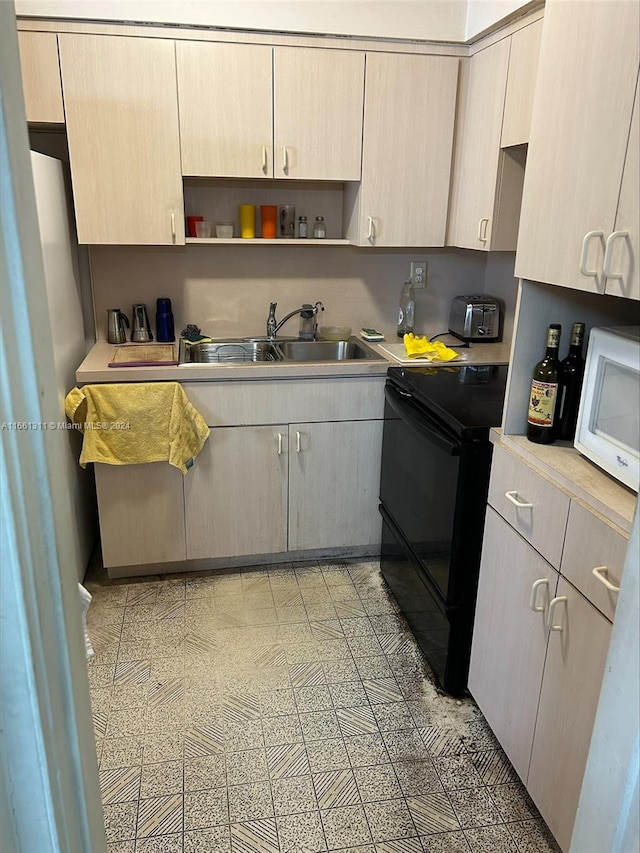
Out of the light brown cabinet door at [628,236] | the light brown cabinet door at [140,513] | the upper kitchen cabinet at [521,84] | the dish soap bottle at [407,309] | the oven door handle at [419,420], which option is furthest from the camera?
the dish soap bottle at [407,309]

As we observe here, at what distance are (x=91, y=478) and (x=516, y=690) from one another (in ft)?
6.60

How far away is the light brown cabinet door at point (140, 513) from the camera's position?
2549mm

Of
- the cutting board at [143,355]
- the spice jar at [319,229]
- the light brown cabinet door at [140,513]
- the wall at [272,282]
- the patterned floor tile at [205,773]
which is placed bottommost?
the patterned floor tile at [205,773]

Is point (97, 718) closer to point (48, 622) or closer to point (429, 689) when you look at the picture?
point (429, 689)

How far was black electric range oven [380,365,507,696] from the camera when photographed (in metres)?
1.88

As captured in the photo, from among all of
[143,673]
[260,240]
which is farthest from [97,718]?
[260,240]

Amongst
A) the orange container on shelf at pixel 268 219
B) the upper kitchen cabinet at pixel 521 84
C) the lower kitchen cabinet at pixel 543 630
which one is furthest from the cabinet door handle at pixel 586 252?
the orange container on shelf at pixel 268 219

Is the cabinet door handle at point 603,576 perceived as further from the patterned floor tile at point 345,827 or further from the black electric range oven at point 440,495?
the patterned floor tile at point 345,827

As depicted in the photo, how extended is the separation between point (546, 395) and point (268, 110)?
65.0 inches

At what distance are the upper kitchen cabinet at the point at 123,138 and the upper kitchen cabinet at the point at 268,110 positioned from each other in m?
0.08

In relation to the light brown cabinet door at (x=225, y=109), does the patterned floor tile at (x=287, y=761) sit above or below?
below

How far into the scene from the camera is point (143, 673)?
7.18 ft

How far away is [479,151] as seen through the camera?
2.54 meters

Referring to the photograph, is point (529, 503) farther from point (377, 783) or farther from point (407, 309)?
point (407, 309)
